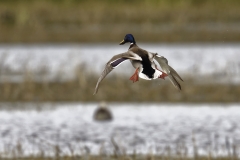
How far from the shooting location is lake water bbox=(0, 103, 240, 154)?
400 inches

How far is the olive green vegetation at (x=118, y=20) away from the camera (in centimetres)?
2478

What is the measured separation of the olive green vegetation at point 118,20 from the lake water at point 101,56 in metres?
0.53

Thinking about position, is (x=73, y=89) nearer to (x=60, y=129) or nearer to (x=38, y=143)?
(x=60, y=129)

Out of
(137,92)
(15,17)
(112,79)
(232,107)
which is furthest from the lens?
(15,17)

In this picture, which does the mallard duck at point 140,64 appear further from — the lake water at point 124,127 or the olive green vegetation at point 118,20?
the olive green vegetation at point 118,20

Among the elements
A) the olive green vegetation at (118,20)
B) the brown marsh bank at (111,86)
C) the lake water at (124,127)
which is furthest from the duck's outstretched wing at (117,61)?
the olive green vegetation at (118,20)

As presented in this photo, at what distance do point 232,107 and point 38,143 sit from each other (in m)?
4.39

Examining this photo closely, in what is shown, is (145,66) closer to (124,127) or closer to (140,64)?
(140,64)

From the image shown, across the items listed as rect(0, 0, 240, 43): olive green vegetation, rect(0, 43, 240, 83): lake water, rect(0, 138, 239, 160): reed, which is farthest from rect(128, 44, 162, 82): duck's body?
rect(0, 0, 240, 43): olive green vegetation

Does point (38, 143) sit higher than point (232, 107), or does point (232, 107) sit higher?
point (232, 107)

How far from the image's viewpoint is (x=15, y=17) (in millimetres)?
27000

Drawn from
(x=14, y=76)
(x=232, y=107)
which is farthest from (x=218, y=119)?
(x=14, y=76)

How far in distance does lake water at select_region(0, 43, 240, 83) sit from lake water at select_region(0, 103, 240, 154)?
109 inches

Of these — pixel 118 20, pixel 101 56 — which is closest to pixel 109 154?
pixel 101 56
